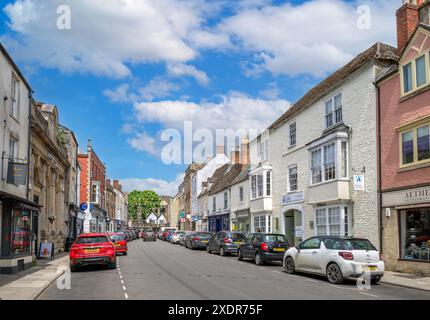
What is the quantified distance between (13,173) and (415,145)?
15470mm

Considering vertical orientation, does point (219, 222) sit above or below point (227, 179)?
below

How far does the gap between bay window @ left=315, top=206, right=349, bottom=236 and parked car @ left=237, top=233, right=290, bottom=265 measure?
2.48 meters

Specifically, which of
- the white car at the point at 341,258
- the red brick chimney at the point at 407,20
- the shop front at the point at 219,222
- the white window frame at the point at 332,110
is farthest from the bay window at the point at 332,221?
the shop front at the point at 219,222

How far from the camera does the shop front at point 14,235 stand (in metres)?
17.8

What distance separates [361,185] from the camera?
21.1 metres

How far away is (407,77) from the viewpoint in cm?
1909

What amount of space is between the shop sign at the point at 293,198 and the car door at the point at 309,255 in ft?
31.2

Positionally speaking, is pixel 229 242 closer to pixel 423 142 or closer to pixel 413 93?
pixel 423 142

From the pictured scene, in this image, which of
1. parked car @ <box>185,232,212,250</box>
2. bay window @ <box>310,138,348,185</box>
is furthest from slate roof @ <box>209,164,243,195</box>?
bay window @ <box>310,138,348,185</box>

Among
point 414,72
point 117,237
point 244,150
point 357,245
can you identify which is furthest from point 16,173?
point 244,150
